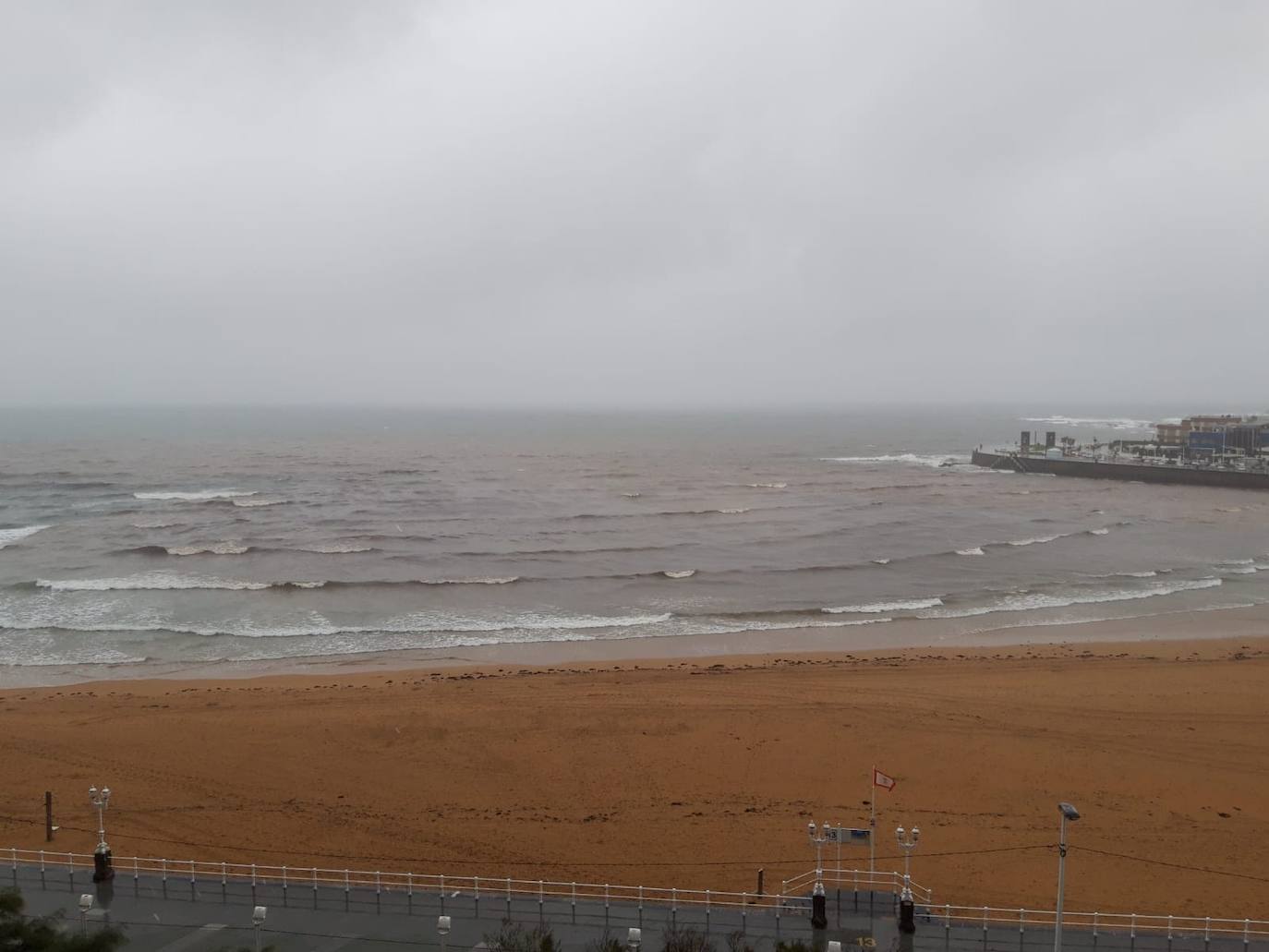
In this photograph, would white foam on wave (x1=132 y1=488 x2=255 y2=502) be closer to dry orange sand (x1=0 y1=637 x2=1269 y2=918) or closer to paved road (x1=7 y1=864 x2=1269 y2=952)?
dry orange sand (x1=0 y1=637 x2=1269 y2=918)

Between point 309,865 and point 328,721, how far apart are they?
6.65 m

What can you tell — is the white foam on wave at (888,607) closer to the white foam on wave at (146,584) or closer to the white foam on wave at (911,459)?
the white foam on wave at (146,584)

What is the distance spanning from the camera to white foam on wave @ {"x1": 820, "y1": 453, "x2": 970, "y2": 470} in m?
91.5

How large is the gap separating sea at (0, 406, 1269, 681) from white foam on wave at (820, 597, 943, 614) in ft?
0.82

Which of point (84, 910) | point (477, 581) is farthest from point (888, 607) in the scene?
point (84, 910)

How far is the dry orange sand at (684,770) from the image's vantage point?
14.3m

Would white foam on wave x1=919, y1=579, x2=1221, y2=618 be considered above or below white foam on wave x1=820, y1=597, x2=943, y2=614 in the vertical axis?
above

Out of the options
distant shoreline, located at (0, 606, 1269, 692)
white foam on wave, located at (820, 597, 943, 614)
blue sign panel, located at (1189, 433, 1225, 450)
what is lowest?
distant shoreline, located at (0, 606, 1269, 692)

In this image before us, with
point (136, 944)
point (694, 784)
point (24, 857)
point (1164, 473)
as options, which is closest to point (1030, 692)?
point (694, 784)

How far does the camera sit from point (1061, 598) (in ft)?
111

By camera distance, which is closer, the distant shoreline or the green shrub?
the green shrub

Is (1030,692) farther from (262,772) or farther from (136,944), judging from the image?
(136,944)

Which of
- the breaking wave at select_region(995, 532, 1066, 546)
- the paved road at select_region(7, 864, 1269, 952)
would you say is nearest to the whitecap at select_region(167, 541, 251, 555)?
the paved road at select_region(7, 864, 1269, 952)

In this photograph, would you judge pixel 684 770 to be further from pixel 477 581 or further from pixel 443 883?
pixel 477 581
